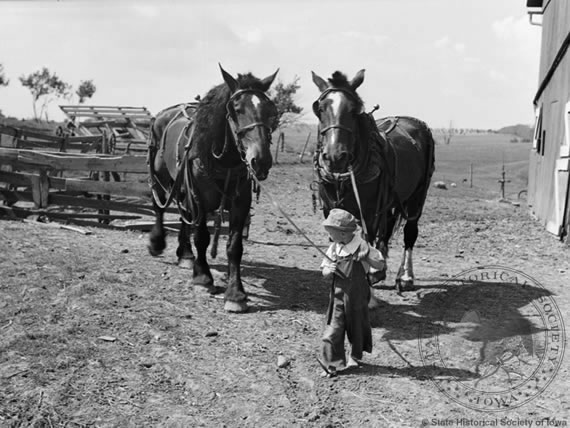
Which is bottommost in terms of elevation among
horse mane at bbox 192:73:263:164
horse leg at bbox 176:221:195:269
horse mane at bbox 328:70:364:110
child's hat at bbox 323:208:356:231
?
horse leg at bbox 176:221:195:269

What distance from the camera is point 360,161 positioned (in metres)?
5.61

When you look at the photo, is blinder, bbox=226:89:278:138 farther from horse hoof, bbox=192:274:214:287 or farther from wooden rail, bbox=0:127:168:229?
wooden rail, bbox=0:127:168:229

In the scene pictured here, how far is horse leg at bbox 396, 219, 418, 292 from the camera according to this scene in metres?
7.14

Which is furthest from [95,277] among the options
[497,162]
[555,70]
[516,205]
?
[497,162]

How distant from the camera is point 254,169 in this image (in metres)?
5.39

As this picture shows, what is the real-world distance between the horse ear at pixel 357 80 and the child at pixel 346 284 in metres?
1.61

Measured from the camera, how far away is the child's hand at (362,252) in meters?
4.34

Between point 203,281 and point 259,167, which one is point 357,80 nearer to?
point 259,167

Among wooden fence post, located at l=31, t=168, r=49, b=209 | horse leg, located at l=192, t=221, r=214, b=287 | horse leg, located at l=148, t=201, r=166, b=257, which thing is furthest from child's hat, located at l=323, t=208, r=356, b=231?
wooden fence post, located at l=31, t=168, r=49, b=209

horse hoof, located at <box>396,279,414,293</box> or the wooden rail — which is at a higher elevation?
the wooden rail

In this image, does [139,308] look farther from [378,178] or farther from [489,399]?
[489,399]

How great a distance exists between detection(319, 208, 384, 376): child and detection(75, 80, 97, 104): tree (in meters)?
60.5

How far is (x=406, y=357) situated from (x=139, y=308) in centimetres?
270

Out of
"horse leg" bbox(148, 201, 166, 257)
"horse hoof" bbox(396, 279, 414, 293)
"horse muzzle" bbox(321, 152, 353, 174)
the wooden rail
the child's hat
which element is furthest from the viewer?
the wooden rail
